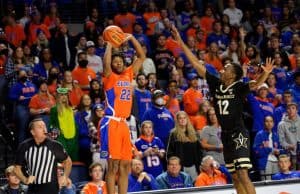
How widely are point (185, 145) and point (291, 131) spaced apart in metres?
2.36

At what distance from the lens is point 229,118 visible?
1114 centimetres

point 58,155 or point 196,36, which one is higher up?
point 196,36

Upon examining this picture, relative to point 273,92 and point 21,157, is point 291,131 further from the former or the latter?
point 21,157

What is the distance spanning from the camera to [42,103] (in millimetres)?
14969

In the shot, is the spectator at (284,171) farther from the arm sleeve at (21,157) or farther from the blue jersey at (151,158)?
the arm sleeve at (21,157)

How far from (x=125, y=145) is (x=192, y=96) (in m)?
5.36

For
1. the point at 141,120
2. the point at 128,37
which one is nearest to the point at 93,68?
the point at 141,120

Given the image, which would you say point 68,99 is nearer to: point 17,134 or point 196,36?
point 17,134

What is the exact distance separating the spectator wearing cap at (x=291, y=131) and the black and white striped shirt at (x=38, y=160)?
20.5 feet

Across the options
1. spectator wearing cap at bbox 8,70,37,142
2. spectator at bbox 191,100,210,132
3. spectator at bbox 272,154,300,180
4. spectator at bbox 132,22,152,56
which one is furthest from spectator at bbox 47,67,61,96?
spectator at bbox 272,154,300,180

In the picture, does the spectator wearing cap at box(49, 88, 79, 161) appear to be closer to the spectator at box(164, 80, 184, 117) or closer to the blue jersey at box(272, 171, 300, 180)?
the spectator at box(164, 80, 184, 117)

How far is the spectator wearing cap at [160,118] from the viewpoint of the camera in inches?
603

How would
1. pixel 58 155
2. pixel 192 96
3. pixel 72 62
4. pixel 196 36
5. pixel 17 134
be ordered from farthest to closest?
pixel 196 36 < pixel 72 62 < pixel 192 96 < pixel 17 134 < pixel 58 155

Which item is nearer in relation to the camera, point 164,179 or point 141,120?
point 164,179
